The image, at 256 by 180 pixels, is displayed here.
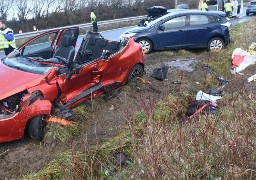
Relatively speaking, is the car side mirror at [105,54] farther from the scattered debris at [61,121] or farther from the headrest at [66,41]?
the scattered debris at [61,121]

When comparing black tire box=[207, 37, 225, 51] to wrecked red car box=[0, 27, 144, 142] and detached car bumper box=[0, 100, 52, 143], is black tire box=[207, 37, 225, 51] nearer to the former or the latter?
wrecked red car box=[0, 27, 144, 142]

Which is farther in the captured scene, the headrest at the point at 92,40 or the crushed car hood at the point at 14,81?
the headrest at the point at 92,40

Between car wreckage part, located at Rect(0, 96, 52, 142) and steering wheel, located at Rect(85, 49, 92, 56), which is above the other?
steering wheel, located at Rect(85, 49, 92, 56)

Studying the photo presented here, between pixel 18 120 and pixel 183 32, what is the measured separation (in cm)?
753

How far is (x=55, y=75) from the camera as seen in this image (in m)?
6.26

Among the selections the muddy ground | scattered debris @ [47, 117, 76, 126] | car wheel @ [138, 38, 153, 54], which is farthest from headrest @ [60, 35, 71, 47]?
car wheel @ [138, 38, 153, 54]

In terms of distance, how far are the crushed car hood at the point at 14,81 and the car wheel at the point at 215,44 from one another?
7.46m

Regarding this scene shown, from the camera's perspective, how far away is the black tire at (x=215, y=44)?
39.3 feet

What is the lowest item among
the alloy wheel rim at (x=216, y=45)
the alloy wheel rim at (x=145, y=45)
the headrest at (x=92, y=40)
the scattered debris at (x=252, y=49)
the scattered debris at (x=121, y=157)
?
the scattered debris at (x=121, y=157)

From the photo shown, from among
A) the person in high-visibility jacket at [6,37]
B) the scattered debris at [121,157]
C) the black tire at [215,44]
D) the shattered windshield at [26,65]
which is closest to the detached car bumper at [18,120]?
the shattered windshield at [26,65]

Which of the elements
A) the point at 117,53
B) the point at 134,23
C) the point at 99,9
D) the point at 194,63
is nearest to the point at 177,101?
the point at 117,53

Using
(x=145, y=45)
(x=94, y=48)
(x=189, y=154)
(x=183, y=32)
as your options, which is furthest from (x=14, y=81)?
(x=183, y=32)

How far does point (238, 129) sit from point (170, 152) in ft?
2.70

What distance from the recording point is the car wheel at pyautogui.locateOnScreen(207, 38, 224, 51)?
39.3 feet
